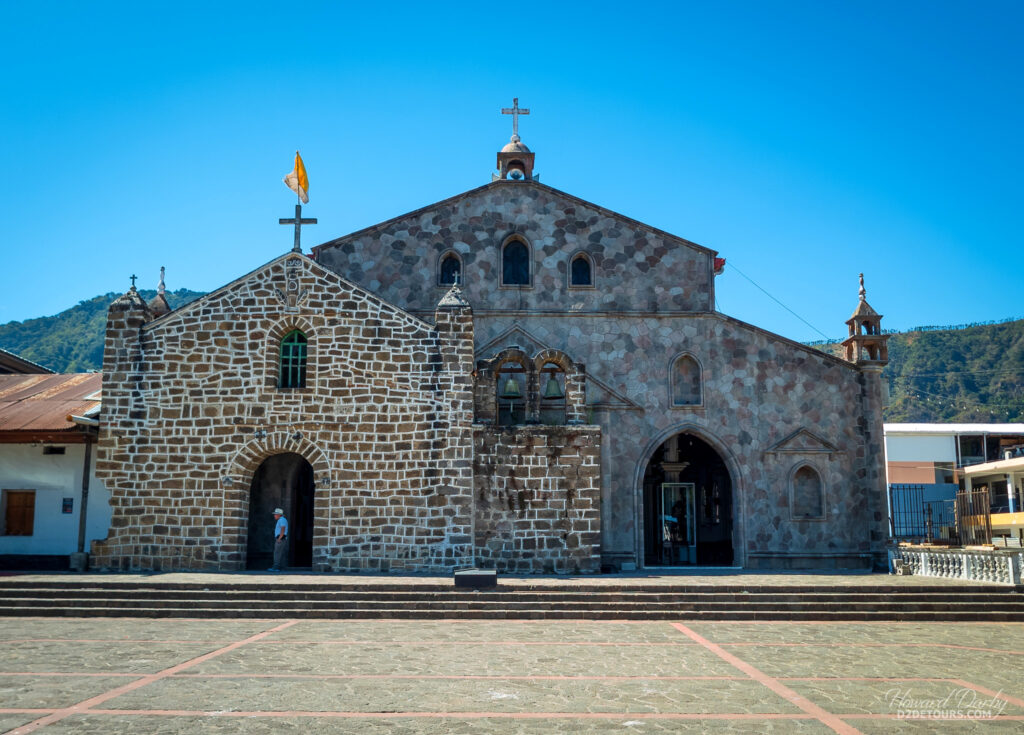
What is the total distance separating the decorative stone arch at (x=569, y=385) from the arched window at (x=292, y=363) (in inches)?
209

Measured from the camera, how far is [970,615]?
15102 millimetres

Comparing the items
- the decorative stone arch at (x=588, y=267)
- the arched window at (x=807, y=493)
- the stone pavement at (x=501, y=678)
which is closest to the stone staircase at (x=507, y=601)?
the stone pavement at (x=501, y=678)

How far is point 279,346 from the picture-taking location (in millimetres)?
19750

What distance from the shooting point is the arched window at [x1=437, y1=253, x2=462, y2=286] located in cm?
2336

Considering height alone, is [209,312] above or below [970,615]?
above

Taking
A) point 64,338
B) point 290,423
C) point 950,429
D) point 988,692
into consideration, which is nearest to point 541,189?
point 290,423

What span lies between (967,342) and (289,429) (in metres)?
79.6

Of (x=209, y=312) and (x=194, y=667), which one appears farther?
(x=209, y=312)

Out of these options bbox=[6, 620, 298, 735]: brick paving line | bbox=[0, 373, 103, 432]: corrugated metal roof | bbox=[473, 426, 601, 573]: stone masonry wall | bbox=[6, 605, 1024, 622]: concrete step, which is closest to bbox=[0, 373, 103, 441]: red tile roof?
A: bbox=[0, 373, 103, 432]: corrugated metal roof

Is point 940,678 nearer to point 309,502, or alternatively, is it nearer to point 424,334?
point 424,334

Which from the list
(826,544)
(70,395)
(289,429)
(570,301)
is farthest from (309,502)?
(826,544)

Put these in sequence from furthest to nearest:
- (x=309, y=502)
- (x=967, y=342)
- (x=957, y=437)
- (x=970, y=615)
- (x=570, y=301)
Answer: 1. (x=967, y=342)
2. (x=957, y=437)
3. (x=570, y=301)
4. (x=309, y=502)
5. (x=970, y=615)

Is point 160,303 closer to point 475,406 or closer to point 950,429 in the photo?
point 475,406

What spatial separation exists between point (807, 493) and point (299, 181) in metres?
15.3
